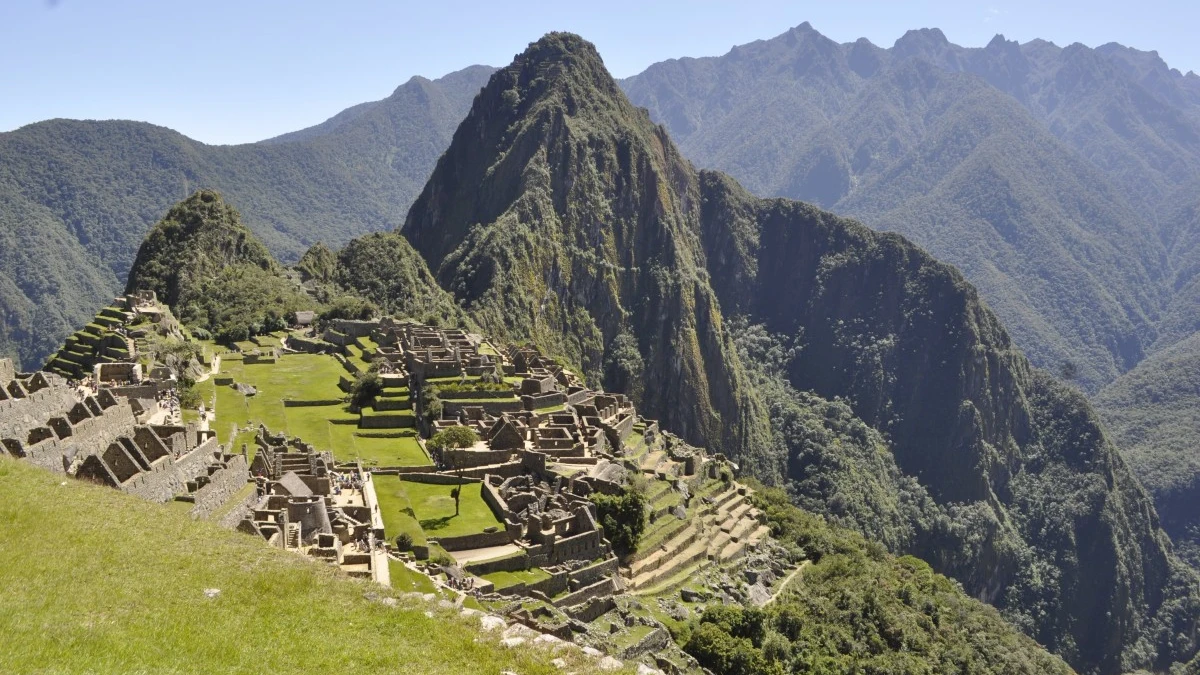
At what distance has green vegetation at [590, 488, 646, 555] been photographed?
46.3m

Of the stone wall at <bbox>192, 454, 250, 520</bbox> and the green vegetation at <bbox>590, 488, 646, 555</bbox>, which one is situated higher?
the stone wall at <bbox>192, 454, 250, 520</bbox>

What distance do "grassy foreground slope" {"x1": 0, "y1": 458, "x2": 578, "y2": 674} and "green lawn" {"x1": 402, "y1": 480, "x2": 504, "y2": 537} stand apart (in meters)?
17.5

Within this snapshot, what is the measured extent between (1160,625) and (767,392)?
258 feet

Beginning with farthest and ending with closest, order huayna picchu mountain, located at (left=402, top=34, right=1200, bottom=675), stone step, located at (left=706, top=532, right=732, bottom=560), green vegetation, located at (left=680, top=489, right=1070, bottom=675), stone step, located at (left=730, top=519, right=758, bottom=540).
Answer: huayna picchu mountain, located at (left=402, top=34, right=1200, bottom=675) → stone step, located at (left=730, top=519, right=758, bottom=540) → stone step, located at (left=706, top=532, right=732, bottom=560) → green vegetation, located at (left=680, top=489, right=1070, bottom=675)

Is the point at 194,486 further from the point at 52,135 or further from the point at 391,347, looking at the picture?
the point at 52,135

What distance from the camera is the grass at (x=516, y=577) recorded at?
36609 millimetres

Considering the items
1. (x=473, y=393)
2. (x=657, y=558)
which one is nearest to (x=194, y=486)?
(x=657, y=558)

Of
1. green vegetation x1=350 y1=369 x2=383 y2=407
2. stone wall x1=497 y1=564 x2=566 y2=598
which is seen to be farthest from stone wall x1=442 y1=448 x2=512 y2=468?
green vegetation x1=350 y1=369 x2=383 y2=407

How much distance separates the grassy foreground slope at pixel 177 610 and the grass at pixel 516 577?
14950mm

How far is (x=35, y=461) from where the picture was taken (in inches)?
988

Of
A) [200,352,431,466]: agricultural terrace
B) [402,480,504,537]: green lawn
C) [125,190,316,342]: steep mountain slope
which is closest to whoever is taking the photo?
[402,480,504,537]: green lawn

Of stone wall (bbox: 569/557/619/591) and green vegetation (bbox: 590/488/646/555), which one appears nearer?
stone wall (bbox: 569/557/619/591)

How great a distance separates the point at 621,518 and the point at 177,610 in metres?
30.9

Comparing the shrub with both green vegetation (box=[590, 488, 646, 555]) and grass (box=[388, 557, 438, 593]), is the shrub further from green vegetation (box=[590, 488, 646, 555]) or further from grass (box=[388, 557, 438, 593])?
grass (box=[388, 557, 438, 593])
